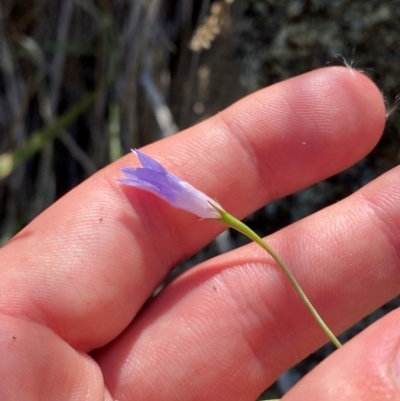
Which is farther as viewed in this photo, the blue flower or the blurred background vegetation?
the blurred background vegetation

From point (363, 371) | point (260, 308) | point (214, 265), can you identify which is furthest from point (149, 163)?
point (363, 371)

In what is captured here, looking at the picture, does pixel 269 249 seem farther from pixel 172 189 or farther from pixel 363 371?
pixel 363 371

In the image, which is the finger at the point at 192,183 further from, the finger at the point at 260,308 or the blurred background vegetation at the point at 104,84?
the blurred background vegetation at the point at 104,84

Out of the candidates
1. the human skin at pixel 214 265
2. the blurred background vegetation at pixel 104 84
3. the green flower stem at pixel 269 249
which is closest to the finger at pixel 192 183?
the human skin at pixel 214 265

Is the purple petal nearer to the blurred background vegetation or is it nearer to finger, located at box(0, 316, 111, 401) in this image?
finger, located at box(0, 316, 111, 401)

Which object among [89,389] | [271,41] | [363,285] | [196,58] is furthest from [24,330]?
[196,58]

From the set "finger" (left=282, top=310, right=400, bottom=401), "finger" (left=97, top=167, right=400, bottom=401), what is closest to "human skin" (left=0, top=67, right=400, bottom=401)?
"finger" (left=97, top=167, right=400, bottom=401)
